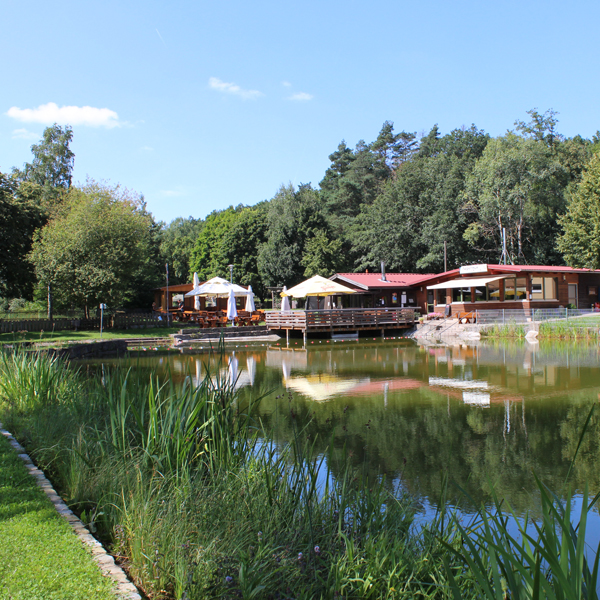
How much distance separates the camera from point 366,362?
17.7 m

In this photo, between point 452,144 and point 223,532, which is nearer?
point 223,532

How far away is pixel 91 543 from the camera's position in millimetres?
3508

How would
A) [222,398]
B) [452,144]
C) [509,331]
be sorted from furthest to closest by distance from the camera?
[452,144], [509,331], [222,398]

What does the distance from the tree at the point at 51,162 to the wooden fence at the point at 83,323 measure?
18.4 meters

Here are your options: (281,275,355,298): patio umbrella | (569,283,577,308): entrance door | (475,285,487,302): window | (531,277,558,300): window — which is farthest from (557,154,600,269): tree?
(281,275,355,298): patio umbrella

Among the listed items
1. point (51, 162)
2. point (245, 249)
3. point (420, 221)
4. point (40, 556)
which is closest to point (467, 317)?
point (420, 221)

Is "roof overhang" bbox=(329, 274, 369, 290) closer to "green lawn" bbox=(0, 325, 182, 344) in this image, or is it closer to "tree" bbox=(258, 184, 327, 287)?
"tree" bbox=(258, 184, 327, 287)

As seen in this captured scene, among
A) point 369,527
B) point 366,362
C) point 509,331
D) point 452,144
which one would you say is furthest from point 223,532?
point 452,144

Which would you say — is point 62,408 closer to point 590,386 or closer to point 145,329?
point 590,386

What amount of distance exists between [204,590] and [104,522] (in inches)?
58.5

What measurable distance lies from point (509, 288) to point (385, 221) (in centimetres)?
1395

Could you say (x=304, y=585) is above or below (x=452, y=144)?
below

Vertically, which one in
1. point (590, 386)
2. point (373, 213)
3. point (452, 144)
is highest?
point (452, 144)

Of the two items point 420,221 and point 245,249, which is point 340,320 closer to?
point 420,221
